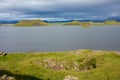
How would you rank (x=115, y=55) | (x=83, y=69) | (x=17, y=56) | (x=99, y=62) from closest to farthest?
(x=83, y=69)
(x=99, y=62)
(x=115, y=55)
(x=17, y=56)

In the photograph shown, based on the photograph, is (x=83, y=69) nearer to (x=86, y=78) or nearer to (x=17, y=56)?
(x=86, y=78)

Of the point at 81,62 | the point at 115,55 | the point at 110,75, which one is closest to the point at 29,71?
the point at 81,62

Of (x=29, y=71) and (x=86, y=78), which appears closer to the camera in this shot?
(x=86, y=78)

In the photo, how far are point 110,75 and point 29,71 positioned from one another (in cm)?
1253

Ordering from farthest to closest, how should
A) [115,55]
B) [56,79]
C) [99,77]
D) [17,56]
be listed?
[17,56] → [115,55] → [56,79] → [99,77]

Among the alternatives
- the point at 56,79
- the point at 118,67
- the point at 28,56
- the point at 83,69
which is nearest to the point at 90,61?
the point at 83,69

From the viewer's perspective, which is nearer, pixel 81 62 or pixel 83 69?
pixel 83 69

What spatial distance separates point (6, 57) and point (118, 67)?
23.7 meters

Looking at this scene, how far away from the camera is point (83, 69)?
3922 centimetres

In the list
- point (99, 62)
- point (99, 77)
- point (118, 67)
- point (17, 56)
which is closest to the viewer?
point (99, 77)

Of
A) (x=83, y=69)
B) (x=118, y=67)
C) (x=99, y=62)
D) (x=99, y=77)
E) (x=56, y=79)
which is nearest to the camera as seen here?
(x=99, y=77)

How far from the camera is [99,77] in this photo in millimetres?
31703

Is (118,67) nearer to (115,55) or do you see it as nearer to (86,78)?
(86,78)

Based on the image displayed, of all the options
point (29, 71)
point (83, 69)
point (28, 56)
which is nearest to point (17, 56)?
point (28, 56)
